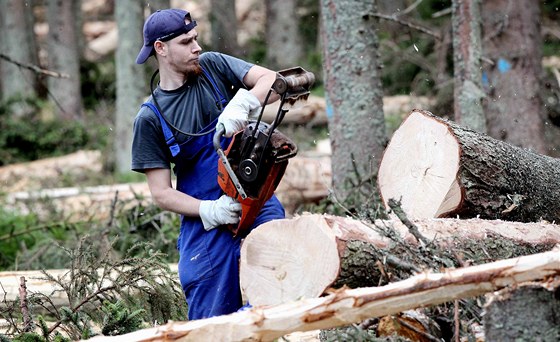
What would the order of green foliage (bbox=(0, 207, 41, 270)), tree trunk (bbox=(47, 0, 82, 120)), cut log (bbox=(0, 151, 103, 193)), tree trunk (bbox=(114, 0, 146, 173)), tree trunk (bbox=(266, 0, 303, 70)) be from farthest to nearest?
tree trunk (bbox=(266, 0, 303, 70)) < tree trunk (bbox=(47, 0, 82, 120)) < tree trunk (bbox=(114, 0, 146, 173)) < cut log (bbox=(0, 151, 103, 193)) < green foliage (bbox=(0, 207, 41, 270))

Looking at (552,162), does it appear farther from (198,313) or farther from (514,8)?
(514,8)

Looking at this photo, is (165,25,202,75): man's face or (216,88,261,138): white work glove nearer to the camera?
(216,88,261,138): white work glove

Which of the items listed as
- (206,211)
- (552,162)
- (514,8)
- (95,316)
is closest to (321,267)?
(206,211)

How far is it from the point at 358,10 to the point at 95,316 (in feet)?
12.5

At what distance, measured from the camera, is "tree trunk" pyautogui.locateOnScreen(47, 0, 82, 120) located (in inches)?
791

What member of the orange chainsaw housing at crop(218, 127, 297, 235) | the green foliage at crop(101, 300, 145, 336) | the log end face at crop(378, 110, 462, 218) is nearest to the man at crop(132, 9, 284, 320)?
the orange chainsaw housing at crop(218, 127, 297, 235)

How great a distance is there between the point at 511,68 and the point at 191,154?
6177mm

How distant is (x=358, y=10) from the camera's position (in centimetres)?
740

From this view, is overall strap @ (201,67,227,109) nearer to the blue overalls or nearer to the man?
the man

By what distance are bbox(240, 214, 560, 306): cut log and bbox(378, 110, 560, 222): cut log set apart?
1.62 feet

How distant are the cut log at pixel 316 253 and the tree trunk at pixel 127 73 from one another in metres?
10.2

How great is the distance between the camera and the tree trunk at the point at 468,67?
7449 millimetres

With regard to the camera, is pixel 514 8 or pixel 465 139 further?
pixel 514 8

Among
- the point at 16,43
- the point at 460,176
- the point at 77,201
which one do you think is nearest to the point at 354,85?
the point at 460,176
